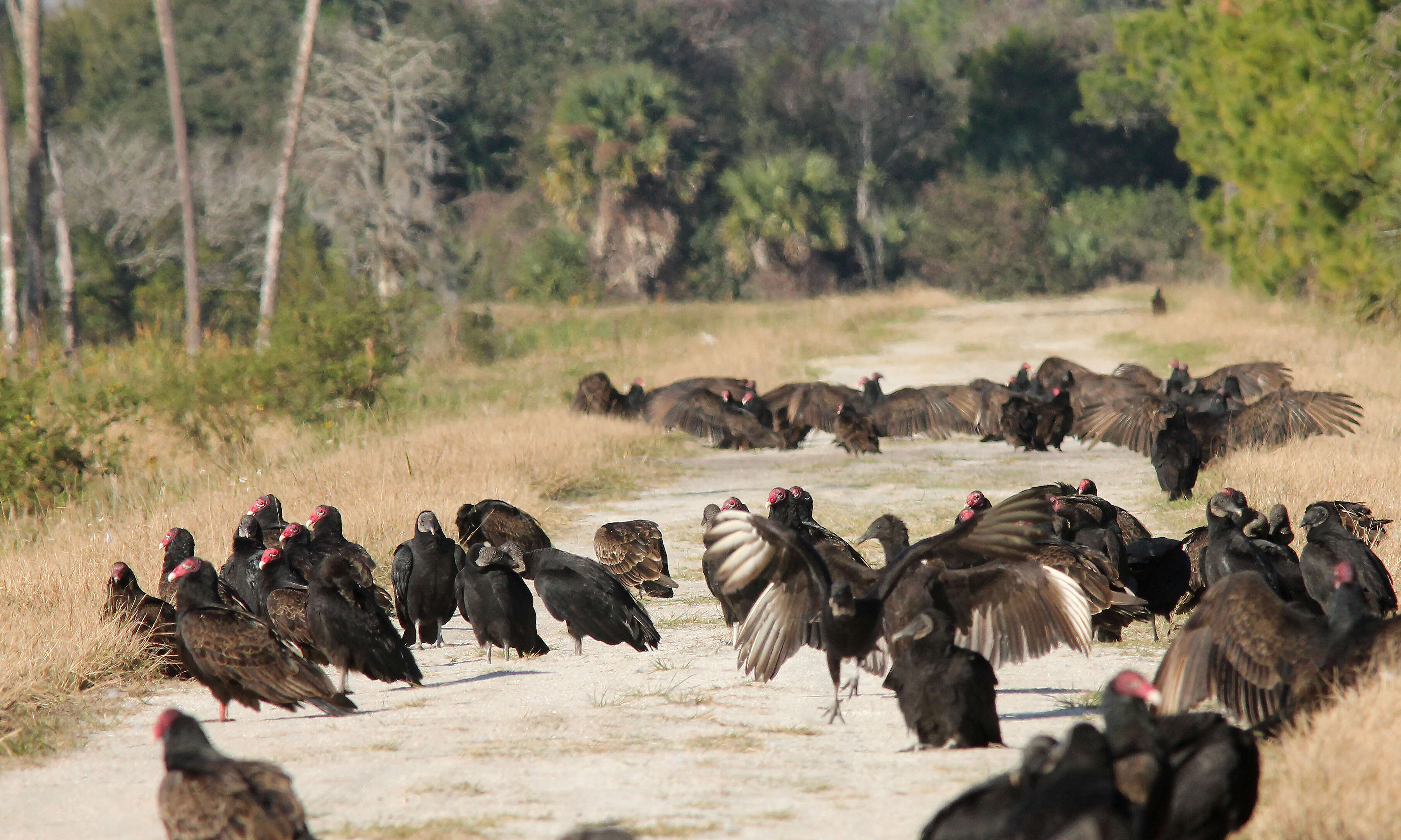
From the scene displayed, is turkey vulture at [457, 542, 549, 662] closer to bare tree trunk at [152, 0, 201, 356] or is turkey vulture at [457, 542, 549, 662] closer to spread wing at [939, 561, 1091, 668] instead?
spread wing at [939, 561, 1091, 668]

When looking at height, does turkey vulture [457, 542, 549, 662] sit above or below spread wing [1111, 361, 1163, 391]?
below

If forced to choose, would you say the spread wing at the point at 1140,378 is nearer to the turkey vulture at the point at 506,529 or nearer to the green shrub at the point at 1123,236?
the turkey vulture at the point at 506,529

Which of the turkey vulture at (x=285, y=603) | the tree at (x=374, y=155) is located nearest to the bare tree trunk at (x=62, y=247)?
the tree at (x=374, y=155)

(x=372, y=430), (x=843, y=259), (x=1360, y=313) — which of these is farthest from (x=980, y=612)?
(x=843, y=259)

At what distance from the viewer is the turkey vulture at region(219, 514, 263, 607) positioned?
6.85m

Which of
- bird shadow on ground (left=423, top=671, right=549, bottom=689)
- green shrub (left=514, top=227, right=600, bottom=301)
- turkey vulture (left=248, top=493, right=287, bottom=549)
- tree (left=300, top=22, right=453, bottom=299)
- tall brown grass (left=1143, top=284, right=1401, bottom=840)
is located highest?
tree (left=300, top=22, right=453, bottom=299)

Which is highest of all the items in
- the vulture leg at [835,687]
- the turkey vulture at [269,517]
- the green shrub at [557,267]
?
the green shrub at [557,267]

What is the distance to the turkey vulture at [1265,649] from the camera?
4547mm

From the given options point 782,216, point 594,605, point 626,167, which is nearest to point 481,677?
point 594,605

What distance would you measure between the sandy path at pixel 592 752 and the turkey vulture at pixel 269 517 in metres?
1.12

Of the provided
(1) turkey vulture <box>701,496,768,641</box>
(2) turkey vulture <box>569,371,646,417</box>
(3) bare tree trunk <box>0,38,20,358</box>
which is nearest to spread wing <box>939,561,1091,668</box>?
(1) turkey vulture <box>701,496,768,641</box>

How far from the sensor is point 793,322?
32906 mm

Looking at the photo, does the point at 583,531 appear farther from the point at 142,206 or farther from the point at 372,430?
the point at 142,206

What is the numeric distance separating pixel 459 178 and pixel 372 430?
37.0 m
